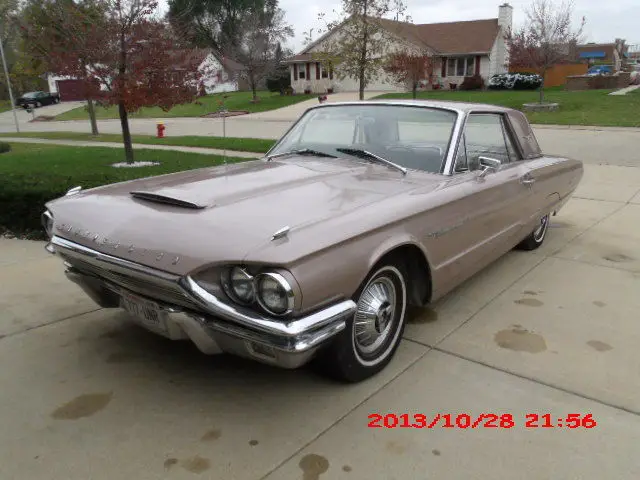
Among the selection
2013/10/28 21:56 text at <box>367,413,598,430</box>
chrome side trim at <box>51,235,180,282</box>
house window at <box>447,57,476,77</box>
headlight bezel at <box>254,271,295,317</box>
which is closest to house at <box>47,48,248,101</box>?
Answer: chrome side trim at <box>51,235,180,282</box>

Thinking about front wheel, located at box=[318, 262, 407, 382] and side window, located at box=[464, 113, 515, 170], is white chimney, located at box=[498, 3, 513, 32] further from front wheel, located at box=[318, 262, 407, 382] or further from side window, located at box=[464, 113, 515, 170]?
front wheel, located at box=[318, 262, 407, 382]

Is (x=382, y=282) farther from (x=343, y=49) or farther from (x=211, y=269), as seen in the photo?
(x=343, y=49)

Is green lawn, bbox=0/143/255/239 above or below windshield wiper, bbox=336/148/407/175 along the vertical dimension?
below

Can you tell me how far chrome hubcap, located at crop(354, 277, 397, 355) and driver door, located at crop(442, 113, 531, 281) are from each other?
0.71 metres

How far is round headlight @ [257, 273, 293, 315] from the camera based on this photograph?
236cm

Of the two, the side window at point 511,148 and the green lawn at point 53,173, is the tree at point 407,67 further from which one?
the side window at point 511,148

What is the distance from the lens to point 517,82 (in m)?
35.7

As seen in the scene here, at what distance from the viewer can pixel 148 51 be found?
32.2ft

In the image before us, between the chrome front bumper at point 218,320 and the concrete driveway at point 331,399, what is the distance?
0.41 meters

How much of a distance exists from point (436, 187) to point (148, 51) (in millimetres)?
7985

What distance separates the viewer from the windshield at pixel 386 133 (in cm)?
388

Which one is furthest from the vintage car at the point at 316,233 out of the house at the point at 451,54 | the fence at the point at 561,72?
the fence at the point at 561,72

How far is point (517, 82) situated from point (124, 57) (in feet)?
102

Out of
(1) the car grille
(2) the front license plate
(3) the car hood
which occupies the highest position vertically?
(3) the car hood
